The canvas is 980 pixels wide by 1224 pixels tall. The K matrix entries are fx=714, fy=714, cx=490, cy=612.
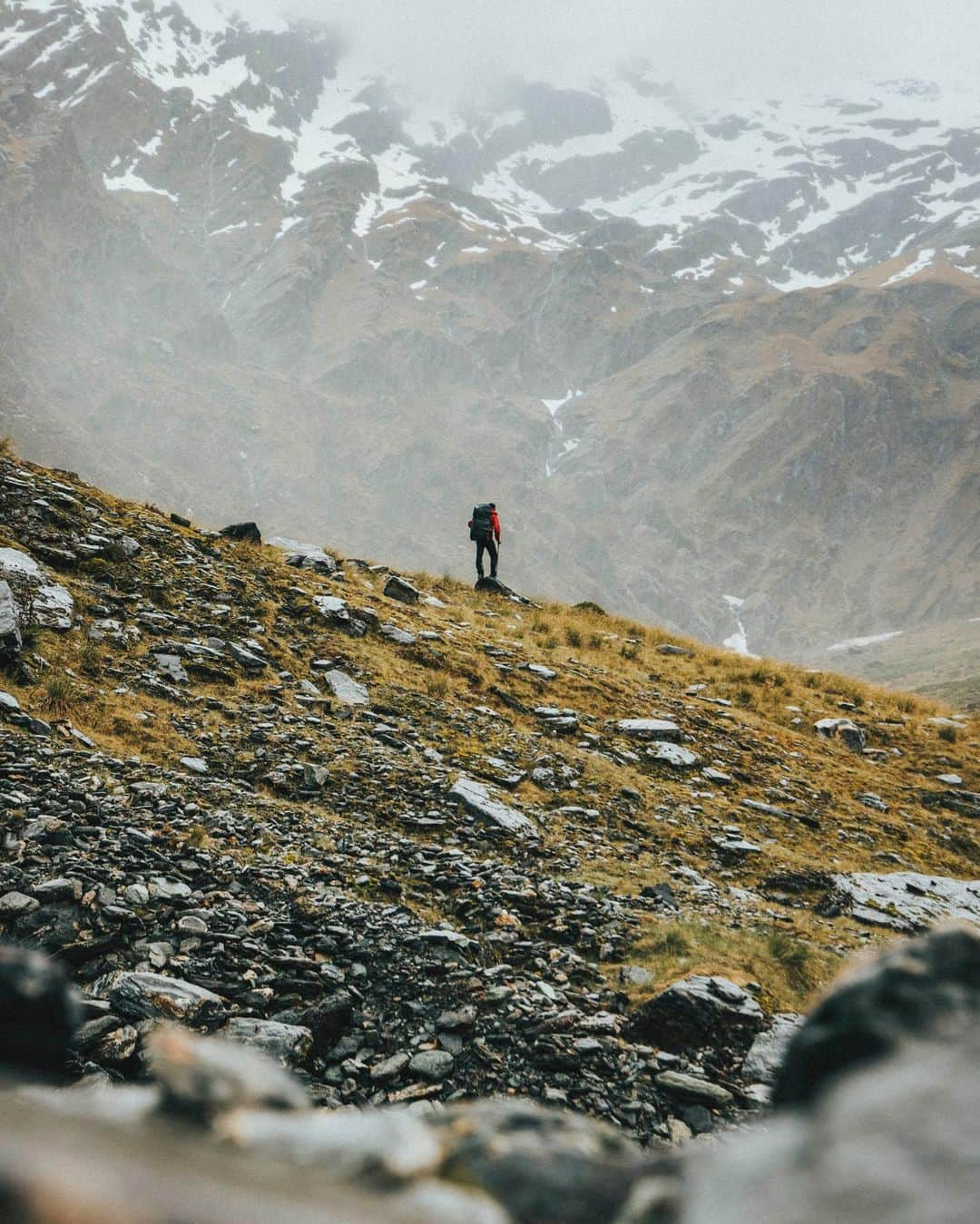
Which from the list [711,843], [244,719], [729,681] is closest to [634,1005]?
[711,843]

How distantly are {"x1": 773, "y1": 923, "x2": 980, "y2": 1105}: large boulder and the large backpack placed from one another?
22.0 meters

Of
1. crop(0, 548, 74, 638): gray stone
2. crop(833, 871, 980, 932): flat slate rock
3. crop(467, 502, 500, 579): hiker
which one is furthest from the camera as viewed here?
crop(467, 502, 500, 579): hiker

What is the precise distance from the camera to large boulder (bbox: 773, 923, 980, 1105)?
4.39 feet

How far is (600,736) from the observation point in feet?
37.7

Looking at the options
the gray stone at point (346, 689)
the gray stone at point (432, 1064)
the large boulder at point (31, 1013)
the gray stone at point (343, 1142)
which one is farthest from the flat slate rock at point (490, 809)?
the gray stone at point (343, 1142)

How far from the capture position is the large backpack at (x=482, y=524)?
2345 centimetres

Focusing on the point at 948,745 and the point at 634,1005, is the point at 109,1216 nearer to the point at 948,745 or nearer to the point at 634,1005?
the point at 634,1005

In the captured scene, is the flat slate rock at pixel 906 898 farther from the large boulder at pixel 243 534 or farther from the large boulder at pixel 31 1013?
the large boulder at pixel 243 534

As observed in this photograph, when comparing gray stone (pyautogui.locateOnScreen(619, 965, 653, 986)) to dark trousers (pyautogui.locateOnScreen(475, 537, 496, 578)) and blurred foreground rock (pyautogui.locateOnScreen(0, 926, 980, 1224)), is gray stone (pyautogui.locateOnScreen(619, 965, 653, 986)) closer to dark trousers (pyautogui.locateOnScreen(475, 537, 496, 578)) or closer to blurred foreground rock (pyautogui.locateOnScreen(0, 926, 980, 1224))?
blurred foreground rock (pyautogui.locateOnScreen(0, 926, 980, 1224))

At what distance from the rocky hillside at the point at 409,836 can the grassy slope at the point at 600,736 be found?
6cm

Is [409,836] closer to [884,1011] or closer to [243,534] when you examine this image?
[884,1011]

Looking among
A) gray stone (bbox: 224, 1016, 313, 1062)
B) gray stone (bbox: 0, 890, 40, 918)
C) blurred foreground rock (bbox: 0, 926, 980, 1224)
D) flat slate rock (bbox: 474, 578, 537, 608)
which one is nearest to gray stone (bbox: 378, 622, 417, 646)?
flat slate rock (bbox: 474, 578, 537, 608)

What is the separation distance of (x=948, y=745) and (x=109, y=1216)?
1816cm

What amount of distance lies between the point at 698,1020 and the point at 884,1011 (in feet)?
13.0
